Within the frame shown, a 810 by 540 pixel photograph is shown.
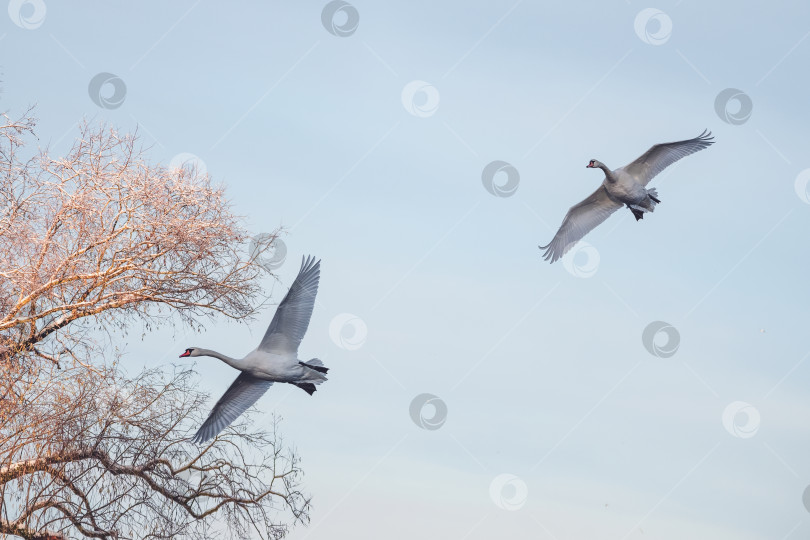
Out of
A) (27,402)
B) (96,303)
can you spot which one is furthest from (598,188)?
(27,402)

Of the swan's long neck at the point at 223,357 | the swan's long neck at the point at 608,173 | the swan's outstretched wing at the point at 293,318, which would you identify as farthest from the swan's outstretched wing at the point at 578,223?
the swan's long neck at the point at 223,357

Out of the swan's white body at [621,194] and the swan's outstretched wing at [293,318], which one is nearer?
the swan's outstretched wing at [293,318]

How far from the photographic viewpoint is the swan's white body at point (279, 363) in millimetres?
19375

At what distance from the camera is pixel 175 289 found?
811 inches

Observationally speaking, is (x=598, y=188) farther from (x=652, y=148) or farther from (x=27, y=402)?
(x=27, y=402)

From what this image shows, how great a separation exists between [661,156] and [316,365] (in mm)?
9299

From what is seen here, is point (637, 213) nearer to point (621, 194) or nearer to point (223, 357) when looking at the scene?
point (621, 194)

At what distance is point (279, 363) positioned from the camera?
63.5 feet

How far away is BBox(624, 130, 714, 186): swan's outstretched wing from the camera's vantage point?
2292 cm

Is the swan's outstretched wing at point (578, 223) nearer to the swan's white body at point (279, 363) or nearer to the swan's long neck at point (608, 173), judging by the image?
the swan's long neck at point (608, 173)

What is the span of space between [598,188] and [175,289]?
9894 mm

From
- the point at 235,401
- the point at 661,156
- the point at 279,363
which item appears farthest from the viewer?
the point at 661,156

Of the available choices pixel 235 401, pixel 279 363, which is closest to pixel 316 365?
pixel 279 363

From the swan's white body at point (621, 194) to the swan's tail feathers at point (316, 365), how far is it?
7.33 metres
